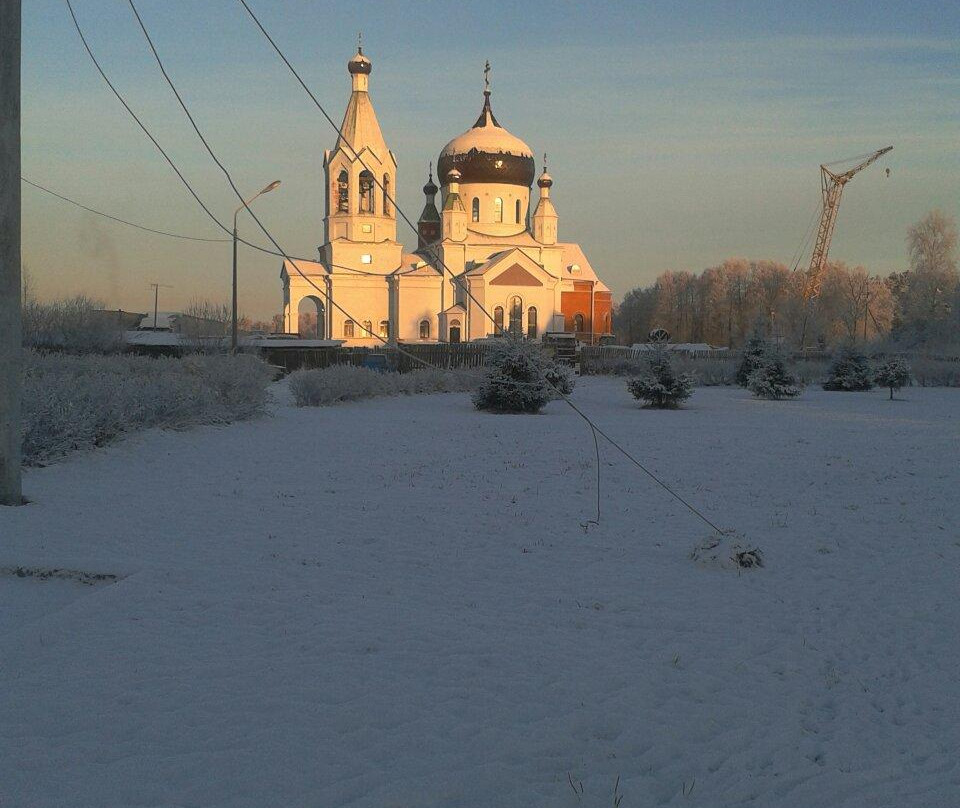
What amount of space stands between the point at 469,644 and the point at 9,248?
19.7 ft

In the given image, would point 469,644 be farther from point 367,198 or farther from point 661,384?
point 367,198

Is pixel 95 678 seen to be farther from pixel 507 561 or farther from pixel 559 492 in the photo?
pixel 559 492

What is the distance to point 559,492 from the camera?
1031 cm

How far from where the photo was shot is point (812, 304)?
2997 inches

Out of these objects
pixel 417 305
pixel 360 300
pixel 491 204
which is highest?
pixel 491 204

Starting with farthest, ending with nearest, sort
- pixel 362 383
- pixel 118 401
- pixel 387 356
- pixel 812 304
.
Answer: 1. pixel 812 304
2. pixel 387 356
3. pixel 362 383
4. pixel 118 401

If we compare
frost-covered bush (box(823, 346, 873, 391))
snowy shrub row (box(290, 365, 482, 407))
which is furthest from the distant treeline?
snowy shrub row (box(290, 365, 482, 407))

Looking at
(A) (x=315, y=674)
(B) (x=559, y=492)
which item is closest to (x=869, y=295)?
(B) (x=559, y=492)

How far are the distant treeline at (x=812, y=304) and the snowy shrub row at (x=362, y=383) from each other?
13.5 m

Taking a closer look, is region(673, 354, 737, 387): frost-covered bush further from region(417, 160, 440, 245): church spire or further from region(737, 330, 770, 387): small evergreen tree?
region(417, 160, 440, 245): church spire

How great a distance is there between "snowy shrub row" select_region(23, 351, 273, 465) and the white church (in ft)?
107

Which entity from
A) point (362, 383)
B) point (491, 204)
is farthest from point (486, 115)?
point (362, 383)

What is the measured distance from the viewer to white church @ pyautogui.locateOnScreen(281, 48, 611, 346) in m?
51.9

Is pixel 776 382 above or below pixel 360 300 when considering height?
below
